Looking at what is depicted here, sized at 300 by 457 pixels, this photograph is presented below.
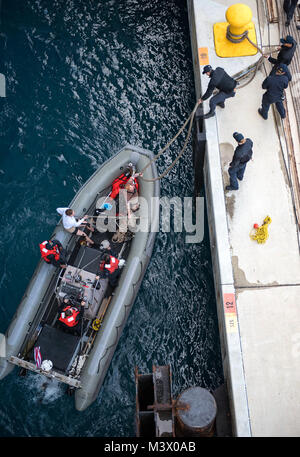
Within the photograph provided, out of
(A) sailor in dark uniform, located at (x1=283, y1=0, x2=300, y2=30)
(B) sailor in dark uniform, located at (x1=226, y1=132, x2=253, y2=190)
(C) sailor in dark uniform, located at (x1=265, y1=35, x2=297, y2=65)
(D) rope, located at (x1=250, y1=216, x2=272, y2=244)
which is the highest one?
(A) sailor in dark uniform, located at (x1=283, y1=0, x2=300, y2=30)

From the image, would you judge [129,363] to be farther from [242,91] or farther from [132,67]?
[132,67]

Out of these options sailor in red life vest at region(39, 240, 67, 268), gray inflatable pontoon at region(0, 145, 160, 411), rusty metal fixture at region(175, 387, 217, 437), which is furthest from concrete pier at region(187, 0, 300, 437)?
sailor in red life vest at region(39, 240, 67, 268)

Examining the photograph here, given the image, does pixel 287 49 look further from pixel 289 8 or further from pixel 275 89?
pixel 289 8

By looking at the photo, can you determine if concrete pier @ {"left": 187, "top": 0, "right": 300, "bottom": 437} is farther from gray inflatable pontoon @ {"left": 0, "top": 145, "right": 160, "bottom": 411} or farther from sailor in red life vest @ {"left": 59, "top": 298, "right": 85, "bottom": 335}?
sailor in red life vest @ {"left": 59, "top": 298, "right": 85, "bottom": 335}

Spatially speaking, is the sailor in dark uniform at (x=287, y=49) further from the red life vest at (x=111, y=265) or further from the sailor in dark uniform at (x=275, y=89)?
the red life vest at (x=111, y=265)

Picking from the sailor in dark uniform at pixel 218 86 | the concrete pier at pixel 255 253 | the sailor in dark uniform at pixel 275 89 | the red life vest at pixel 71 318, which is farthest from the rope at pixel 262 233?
the red life vest at pixel 71 318

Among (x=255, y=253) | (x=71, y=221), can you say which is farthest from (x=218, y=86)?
(x=71, y=221)
